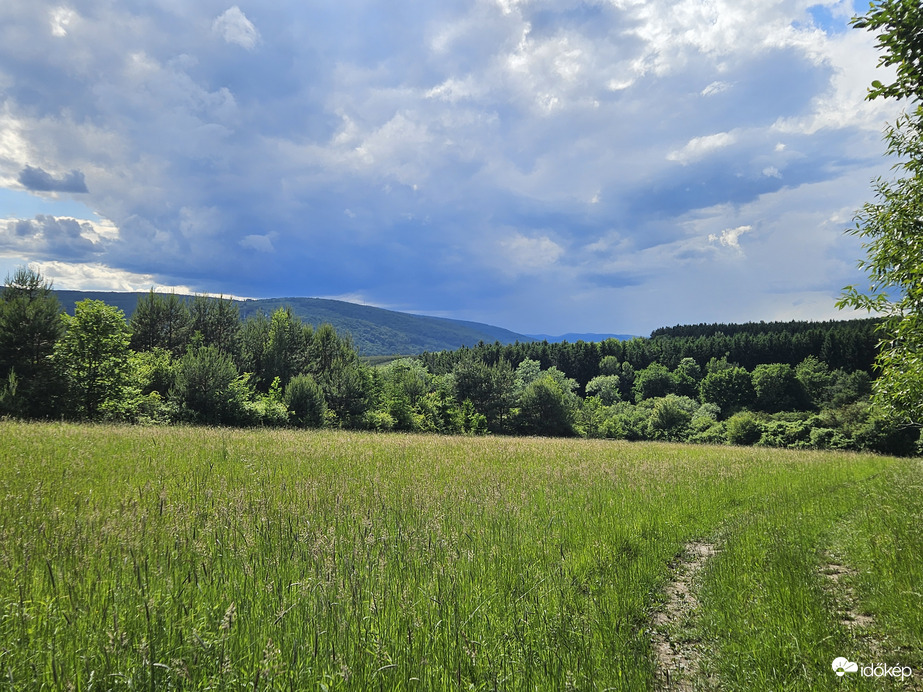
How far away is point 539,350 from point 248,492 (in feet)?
409

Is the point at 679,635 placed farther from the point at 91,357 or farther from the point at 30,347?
the point at 30,347

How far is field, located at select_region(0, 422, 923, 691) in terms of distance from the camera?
284 cm

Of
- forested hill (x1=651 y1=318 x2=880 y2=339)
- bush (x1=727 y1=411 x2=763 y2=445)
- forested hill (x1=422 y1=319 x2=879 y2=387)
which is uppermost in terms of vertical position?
forested hill (x1=651 y1=318 x2=880 y2=339)

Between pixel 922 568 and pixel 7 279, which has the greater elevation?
pixel 7 279

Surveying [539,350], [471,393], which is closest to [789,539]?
[471,393]

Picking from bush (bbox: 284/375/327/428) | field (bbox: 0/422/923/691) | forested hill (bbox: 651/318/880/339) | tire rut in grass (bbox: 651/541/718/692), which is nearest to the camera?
field (bbox: 0/422/923/691)

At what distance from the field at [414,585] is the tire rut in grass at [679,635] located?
0.03 m

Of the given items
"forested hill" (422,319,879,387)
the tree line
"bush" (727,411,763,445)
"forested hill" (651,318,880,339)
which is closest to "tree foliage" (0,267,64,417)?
the tree line

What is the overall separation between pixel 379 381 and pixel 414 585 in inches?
2177

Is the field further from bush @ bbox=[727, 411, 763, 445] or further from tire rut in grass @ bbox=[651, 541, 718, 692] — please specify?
bush @ bbox=[727, 411, 763, 445]

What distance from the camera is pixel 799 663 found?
11.4 feet

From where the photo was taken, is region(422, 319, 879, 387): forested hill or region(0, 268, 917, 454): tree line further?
region(422, 319, 879, 387): forested hill

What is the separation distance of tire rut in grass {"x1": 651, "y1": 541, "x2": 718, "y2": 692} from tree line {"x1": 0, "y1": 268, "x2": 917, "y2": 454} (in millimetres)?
6317

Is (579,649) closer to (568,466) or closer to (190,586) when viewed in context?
(190,586)
